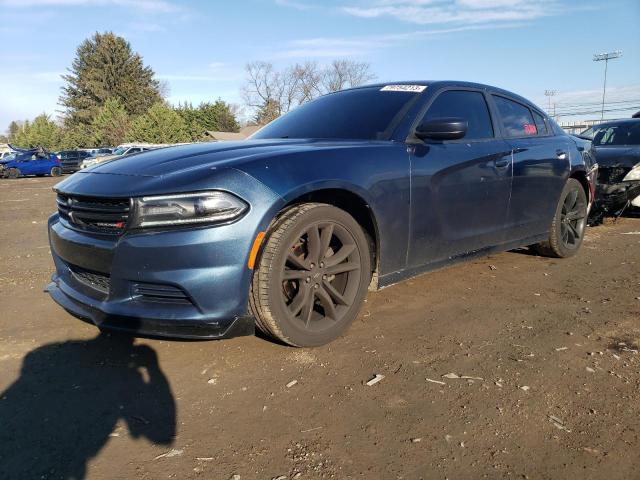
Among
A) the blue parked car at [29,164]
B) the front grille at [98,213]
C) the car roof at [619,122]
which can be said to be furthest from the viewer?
the blue parked car at [29,164]

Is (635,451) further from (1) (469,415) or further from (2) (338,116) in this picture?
(2) (338,116)

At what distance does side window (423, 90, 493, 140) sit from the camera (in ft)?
11.9

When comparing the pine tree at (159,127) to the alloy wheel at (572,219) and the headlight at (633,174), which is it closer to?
the headlight at (633,174)

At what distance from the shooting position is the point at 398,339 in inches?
120

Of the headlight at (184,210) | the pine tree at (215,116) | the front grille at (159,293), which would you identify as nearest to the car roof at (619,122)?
the headlight at (184,210)

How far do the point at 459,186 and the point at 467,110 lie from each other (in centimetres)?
77

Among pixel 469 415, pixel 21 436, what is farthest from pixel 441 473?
pixel 21 436

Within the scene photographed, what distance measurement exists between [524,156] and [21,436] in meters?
3.91

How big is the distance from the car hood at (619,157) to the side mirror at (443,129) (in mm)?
4582

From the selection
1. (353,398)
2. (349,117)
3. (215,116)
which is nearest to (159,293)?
(353,398)

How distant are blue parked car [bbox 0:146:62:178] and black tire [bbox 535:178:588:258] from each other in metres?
28.5

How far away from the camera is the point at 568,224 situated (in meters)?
4.98

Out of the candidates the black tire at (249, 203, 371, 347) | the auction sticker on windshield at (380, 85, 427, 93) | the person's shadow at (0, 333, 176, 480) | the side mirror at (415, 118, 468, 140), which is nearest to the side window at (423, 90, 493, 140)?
the auction sticker on windshield at (380, 85, 427, 93)

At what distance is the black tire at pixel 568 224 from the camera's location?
4.73 metres
